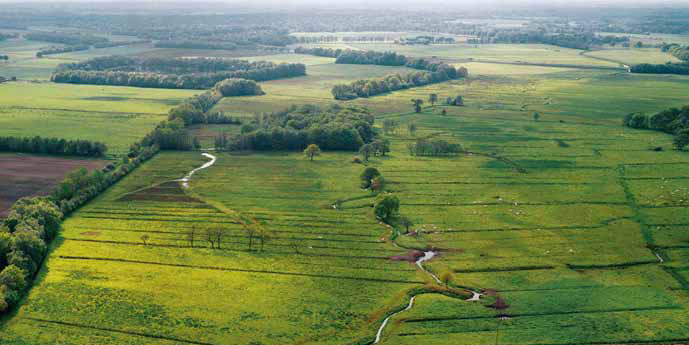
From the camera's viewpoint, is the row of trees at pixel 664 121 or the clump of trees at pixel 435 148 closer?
the clump of trees at pixel 435 148

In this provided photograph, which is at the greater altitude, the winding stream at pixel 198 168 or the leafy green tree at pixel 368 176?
the leafy green tree at pixel 368 176

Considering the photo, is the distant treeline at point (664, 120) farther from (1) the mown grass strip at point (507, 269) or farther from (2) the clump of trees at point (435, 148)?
(1) the mown grass strip at point (507, 269)

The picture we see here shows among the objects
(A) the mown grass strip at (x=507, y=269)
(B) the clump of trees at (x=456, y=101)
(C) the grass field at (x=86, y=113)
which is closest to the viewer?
(A) the mown grass strip at (x=507, y=269)

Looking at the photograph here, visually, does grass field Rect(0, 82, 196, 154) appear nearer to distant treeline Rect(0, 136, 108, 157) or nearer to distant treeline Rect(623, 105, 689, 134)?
distant treeline Rect(0, 136, 108, 157)

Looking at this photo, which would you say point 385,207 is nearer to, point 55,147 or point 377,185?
point 377,185

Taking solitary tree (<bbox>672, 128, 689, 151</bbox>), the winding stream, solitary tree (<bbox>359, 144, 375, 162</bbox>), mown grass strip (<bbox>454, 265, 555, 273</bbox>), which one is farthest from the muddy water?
solitary tree (<bbox>672, 128, 689, 151</bbox>)

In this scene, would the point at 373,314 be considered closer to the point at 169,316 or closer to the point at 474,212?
the point at 169,316

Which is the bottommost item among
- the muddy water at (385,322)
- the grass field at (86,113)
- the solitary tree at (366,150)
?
the muddy water at (385,322)

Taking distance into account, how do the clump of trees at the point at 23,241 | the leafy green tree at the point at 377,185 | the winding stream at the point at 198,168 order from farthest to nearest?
the winding stream at the point at 198,168 → the leafy green tree at the point at 377,185 → the clump of trees at the point at 23,241

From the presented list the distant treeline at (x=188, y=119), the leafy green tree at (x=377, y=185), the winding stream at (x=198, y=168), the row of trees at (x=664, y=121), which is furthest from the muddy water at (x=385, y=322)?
the row of trees at (x=664, y=121)

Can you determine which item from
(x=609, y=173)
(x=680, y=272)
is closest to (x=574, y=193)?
(x=609, y=173)
